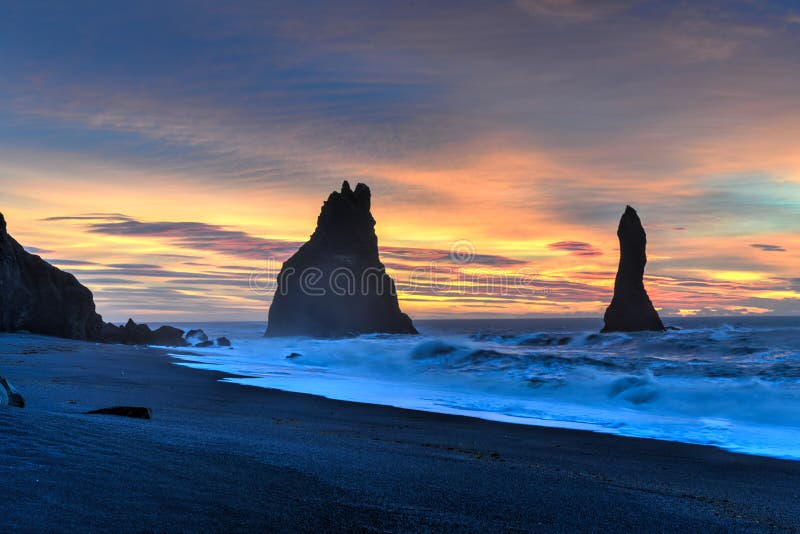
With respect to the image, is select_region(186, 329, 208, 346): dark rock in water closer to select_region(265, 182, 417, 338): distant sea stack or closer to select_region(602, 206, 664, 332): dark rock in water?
select_region(265, 182, 417, 338): distant sea stack

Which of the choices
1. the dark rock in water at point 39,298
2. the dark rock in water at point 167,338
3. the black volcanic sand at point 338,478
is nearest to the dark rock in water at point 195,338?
the dark rock in water at point 167,338

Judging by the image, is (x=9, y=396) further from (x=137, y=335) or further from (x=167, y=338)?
(x=167, y=338)

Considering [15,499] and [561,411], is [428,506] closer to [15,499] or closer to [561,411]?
[15,499]

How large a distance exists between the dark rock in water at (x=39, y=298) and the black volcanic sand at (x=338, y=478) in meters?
23.4

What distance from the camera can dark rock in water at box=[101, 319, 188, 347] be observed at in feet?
130

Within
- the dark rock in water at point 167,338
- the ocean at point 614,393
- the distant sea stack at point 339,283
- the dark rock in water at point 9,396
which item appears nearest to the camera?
the dark rock in water at point 9,396

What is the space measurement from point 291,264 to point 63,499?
85488mm

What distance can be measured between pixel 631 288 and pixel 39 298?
6284 cm

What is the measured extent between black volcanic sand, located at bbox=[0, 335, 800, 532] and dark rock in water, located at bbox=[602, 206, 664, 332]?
67.1 metres

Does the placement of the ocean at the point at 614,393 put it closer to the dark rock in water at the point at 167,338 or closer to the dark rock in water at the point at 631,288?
the dark rock in water at the point at 167,338

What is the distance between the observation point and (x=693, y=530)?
4.23 meters

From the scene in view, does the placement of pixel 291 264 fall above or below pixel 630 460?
above

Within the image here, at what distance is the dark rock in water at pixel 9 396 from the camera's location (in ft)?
20.2

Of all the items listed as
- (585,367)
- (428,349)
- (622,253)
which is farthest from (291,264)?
(585,367)
